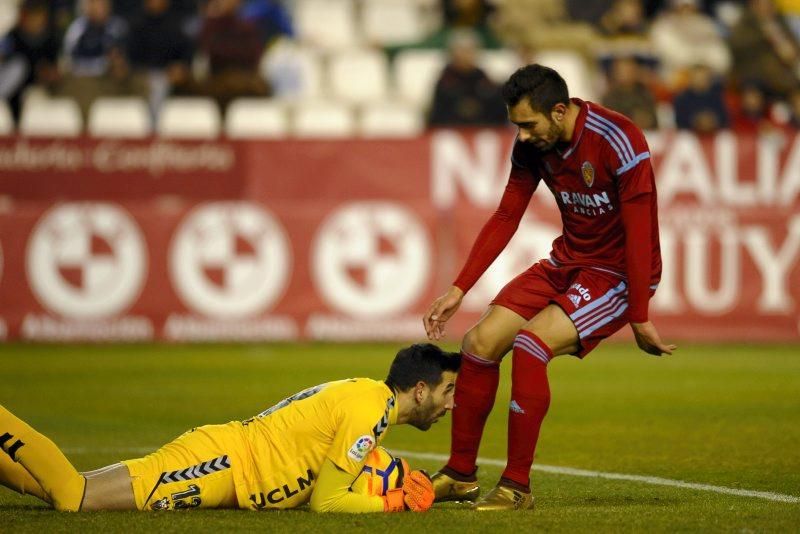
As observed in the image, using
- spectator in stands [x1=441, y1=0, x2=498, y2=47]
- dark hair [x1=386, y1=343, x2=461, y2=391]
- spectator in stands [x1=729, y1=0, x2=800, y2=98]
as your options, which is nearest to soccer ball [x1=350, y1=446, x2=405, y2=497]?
dark hair [x1=386, y1=343, x2=461, y2=391]

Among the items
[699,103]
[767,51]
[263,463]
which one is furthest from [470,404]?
[767,51]

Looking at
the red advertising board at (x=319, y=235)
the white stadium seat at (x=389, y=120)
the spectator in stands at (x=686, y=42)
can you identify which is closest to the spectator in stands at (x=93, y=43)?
the red advertising board at (x=319, y=235)

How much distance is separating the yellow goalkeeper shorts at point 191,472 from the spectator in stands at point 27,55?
12367mm

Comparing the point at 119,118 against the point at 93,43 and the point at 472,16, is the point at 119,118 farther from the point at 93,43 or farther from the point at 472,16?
the point at 472,16

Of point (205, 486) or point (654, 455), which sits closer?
point (205, 486)

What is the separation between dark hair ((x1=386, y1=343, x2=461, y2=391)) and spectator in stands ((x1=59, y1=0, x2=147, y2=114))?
Answer: 38.8 feet

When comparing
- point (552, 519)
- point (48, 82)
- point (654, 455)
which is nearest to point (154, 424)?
point (654, 455)

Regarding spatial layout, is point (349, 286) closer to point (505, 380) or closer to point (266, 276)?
point (266, 276)

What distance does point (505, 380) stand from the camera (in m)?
13.0

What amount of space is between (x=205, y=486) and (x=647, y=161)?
242cm

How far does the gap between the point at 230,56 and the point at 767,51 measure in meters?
6.88

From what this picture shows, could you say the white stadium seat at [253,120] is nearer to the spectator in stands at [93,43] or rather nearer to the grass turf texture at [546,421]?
the spectator in stands at [93,43]

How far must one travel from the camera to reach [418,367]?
21.0 ft

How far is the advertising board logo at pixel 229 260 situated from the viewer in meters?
15.3
